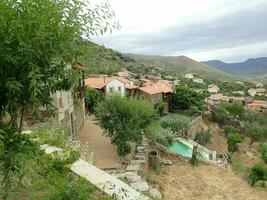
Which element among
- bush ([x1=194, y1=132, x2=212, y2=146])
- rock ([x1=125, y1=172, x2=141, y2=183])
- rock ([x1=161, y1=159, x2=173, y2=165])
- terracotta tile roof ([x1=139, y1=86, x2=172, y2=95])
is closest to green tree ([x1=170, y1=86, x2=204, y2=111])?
terracotta tile roof ([x1=139, y1=86, x2=172, y2=95])

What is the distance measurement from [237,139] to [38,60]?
1520 inches

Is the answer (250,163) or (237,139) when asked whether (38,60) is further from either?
(237,139)

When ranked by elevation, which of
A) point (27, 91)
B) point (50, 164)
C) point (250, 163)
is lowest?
point (250, 163)

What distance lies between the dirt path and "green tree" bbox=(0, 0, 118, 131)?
910 centimetres

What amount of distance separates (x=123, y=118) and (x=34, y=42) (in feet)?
53.7

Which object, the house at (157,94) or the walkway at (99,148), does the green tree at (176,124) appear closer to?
the walkway at (99,148)

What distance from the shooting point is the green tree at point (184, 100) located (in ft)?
174

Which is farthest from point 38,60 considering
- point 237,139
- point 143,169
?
point 237,139

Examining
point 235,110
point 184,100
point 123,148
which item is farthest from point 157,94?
point 123,148

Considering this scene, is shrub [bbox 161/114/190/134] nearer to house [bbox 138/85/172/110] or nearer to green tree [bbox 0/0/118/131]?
house [bbox 138/85/172/110]

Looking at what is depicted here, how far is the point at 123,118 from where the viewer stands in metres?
21.3

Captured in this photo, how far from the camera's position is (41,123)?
15.1 metres

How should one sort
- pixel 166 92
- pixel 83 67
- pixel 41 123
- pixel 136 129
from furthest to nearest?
pixel 166 92 → pixel 136 129 → pixel 41 123 → pixel 83 67

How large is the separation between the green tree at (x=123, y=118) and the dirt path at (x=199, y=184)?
2806 millimetres
